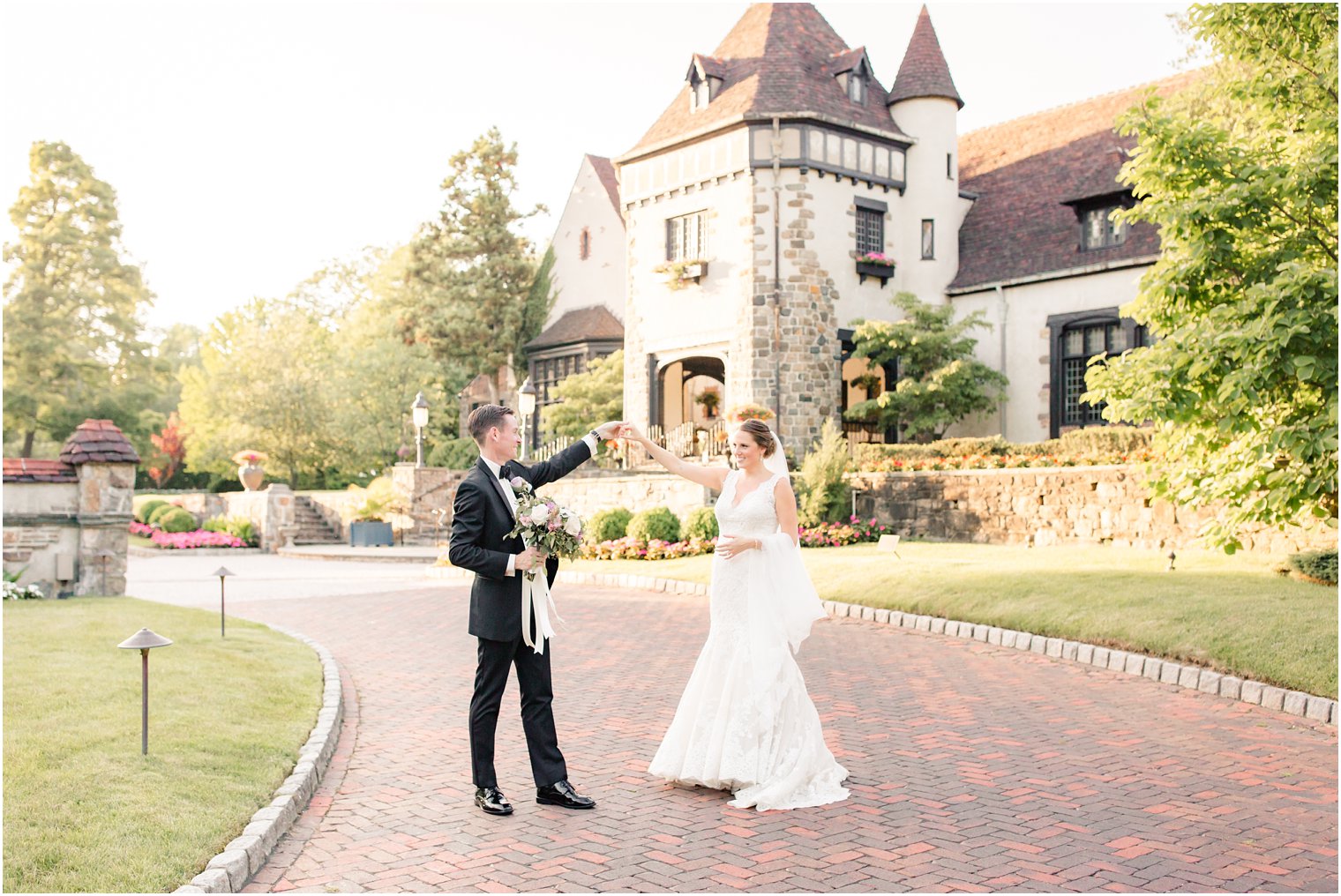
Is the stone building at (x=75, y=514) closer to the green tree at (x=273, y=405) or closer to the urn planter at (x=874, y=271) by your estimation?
the urn planter at (x=874, y=271)

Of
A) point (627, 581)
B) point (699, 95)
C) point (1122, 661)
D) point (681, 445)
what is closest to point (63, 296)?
point (699, 95)

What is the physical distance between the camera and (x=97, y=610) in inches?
535

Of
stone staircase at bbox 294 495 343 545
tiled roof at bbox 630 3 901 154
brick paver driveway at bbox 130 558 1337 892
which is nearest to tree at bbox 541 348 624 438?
tiled roof at bbox 630 3 901 154

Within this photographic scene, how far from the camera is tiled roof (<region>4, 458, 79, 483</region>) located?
15.4 m

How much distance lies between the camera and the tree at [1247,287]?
962 centimetres

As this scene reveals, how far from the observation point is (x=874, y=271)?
93.1 ft

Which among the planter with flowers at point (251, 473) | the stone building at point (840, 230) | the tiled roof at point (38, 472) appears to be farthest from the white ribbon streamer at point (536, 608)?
the planter with flowers at point (251, 473)

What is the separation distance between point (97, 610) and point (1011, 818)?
11.7 metres

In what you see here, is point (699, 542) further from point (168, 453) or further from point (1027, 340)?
point (168, 453)

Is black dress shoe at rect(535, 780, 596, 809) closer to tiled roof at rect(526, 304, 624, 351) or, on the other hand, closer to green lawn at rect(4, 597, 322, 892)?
green lawn at rect(4, 597, 322, 892)

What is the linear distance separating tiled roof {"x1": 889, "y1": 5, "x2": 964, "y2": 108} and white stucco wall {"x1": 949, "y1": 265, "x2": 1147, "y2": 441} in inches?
214

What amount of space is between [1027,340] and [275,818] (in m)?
24.7

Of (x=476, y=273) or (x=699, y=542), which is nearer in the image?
(x=699, y=542)

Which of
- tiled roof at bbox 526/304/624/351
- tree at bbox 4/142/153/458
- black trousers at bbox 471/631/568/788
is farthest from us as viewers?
tree at bbox 4/142/153/458
